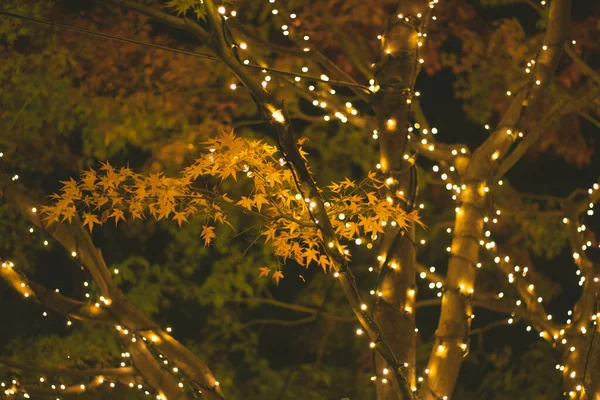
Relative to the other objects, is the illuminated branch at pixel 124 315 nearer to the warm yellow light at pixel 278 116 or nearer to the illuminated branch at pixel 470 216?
the illuminated branch at pixel 470 216

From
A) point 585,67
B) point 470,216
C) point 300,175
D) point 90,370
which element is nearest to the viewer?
point 300,175

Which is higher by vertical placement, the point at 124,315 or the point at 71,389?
the point at 124,315

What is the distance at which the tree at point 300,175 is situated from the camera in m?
3.91

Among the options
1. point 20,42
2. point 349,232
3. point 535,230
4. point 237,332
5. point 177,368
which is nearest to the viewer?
point 349,232

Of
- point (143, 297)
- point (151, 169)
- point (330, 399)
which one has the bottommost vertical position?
point (330, 399)

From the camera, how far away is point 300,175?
344 centimetres

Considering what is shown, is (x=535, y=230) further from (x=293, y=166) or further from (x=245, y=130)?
(x=293, y=166)

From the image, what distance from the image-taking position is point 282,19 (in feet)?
20.7

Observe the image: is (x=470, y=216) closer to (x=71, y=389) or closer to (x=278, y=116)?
(x=278, y=116)

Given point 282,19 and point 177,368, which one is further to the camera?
point 282,19

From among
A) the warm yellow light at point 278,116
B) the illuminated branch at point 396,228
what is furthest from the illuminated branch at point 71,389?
the warm yellow light at point 278,116

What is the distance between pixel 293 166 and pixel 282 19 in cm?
316

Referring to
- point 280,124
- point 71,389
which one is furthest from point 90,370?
point 280,124

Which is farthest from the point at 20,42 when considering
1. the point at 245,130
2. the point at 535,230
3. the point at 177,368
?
the point at 535,230
